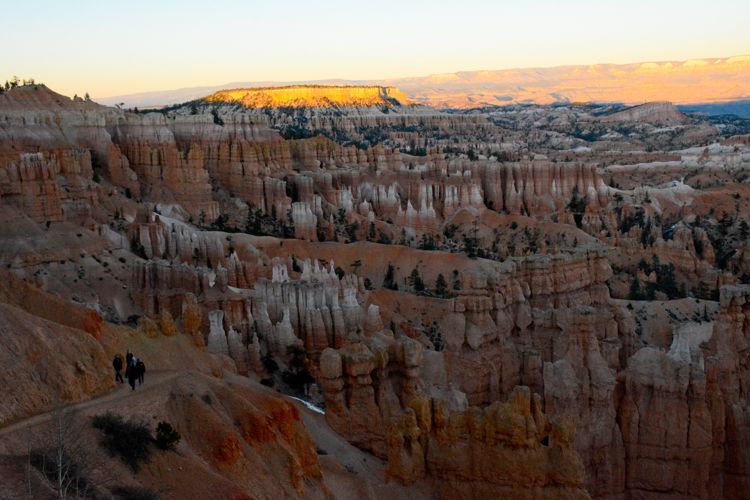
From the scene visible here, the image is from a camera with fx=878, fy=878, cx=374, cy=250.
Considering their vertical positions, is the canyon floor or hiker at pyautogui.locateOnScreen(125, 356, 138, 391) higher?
hiker at pyautogui.locateOnScreen(125, 356, 138, 391)

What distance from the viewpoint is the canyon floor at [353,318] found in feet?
47.4

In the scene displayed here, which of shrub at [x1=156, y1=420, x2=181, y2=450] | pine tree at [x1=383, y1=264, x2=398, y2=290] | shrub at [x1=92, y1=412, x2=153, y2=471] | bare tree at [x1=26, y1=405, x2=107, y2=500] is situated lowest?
pine tree at [x1=383, y1=264, x2=398, y2=290]

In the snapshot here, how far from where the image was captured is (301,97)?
154 m

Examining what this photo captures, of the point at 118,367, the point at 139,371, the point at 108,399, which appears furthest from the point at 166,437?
the point at 118,367

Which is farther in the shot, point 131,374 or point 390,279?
point 390,279

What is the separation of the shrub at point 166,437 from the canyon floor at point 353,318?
125mm

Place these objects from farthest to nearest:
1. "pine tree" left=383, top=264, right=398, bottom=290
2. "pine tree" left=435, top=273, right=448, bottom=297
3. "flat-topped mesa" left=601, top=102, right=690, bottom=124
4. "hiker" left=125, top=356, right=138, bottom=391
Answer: "flat-topped mesa" left=601, top=102, right=690, bottom=124 → "pine tree" left=383, top=264, right=398, bottom=290 → "pine tree" left=435, top=273, right=448, bottom=297 → "hiker" left=125, top=356, right=138, bottom=391

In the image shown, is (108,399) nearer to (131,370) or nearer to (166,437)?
(131,370)

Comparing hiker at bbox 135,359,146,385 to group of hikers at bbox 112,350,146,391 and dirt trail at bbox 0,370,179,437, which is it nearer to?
group of hikers at bbox 112,350,146,391

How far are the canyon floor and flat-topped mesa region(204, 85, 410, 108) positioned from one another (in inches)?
3113

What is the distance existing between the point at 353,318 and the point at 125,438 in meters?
18.0

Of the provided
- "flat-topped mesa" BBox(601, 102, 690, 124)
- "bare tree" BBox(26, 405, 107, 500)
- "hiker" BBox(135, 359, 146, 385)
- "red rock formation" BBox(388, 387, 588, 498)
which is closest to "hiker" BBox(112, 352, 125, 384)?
"hiker" BBox(135, 359, 146, 385)

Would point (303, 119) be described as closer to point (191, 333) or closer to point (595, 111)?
point (595, 111)

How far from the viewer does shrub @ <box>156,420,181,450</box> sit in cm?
1285
